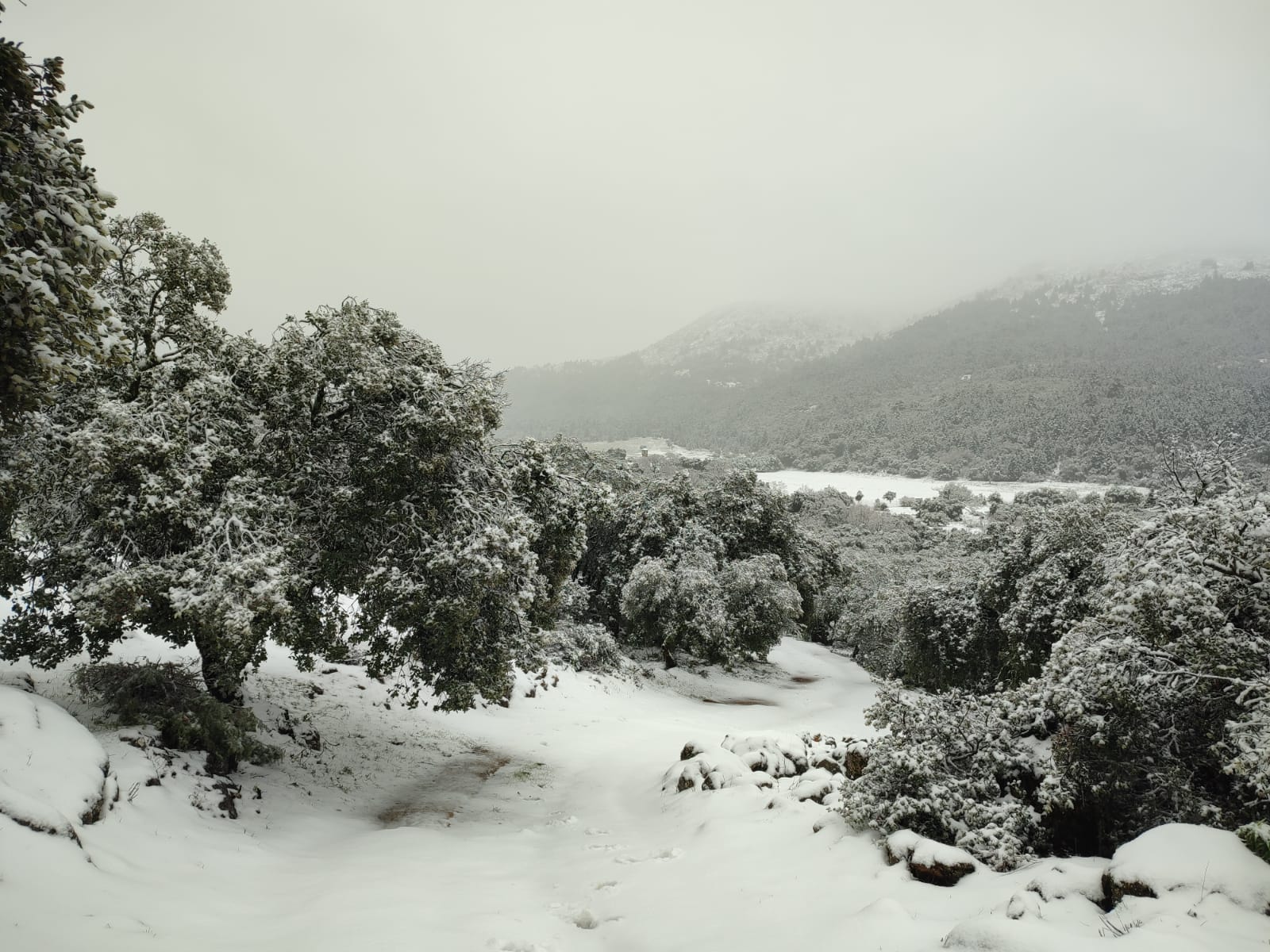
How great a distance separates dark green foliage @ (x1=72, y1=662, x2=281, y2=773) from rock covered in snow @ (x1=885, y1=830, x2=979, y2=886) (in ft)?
31.6

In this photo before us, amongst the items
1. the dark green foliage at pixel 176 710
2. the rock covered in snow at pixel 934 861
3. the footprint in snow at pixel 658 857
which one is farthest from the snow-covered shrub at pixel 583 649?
the rock covered in snow at pixel 934 861

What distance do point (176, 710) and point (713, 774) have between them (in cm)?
888

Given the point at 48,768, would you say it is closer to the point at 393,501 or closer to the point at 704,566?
the point at 393,501

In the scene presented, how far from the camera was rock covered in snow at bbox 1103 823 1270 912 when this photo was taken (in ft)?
14.2

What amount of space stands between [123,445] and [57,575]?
277cm

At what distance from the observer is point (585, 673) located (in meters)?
22.9

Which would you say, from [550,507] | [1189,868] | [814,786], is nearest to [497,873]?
[814,786]

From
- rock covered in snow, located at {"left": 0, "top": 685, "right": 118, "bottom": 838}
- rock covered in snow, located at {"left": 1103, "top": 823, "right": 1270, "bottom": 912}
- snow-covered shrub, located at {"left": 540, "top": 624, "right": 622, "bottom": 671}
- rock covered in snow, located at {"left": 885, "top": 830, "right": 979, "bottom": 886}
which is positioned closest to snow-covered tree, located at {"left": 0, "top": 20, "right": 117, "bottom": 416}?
rock covered in snow, located at {"left": 0, "top": 685, "right": 118, "bottom": 838}

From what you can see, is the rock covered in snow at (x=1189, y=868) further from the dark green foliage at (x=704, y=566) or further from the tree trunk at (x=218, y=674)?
the dark green foliage at (x=704, y=566)

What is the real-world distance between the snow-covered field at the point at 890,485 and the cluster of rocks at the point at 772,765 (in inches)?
4106

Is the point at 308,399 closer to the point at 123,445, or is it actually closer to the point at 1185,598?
the point at 123,445

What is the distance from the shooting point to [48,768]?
626cm

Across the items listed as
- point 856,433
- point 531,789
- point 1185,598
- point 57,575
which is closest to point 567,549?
point 531,789

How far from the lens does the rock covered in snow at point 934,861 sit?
5879mm
